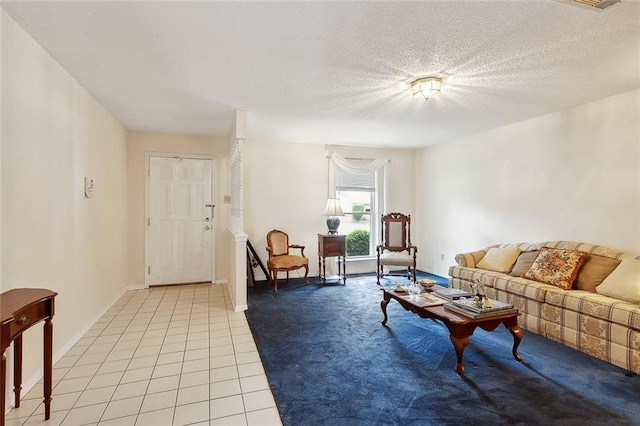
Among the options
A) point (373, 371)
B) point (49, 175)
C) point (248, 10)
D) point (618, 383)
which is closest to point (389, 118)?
point (248, 10)

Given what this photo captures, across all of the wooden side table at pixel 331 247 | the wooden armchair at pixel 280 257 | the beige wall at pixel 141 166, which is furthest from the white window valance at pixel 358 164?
the beige wall at pixel 141 166

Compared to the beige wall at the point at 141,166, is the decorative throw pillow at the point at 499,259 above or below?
below

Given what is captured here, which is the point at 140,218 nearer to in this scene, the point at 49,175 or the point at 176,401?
the point at 49,175

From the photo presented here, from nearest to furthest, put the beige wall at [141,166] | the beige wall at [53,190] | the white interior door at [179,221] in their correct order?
the beige wall at [53,190] < the beige wall at [141,166] < the white interior door at [179,221]

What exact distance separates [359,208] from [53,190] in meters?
4.44

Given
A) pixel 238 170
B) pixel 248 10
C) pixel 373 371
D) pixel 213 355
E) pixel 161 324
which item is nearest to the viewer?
pixel 248 10

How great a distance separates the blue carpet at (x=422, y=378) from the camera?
1842 mm

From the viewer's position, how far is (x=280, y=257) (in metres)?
4.78

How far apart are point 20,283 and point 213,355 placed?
4.57 ft

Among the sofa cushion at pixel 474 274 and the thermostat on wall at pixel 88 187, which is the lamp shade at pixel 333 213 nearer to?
the sofa cushion at pixel 474 274

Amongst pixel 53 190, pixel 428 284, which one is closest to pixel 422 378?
pixel 428 284

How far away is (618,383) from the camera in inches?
85.8

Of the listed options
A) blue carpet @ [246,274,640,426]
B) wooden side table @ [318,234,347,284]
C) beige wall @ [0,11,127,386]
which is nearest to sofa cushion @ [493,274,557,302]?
blue carpet @ [246,274,640,426]

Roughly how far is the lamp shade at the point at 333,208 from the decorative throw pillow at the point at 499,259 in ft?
7.13
